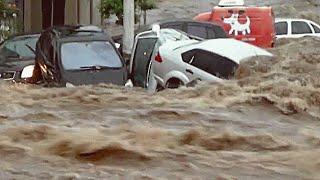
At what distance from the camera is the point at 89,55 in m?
15.7

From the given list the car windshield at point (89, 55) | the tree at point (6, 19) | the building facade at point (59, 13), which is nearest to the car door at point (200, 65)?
the car windshield at point (89, 55)

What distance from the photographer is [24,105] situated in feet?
36.5

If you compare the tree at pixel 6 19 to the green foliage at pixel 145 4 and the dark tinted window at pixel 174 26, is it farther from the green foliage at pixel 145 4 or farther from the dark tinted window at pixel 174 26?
the green foliage at pixel 145 4

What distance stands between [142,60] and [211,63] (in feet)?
9.16

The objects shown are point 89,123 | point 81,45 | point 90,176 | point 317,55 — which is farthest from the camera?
point 81,45

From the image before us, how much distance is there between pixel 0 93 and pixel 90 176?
5.92m

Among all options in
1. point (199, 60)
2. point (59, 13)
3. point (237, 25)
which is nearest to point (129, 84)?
point (199, 60)

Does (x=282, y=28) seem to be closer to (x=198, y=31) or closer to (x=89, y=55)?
(x=198, y=31)

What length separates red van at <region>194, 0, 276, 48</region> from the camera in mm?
21812

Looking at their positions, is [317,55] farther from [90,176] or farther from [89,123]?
[90,176]

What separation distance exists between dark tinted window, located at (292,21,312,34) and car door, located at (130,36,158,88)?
9764mm

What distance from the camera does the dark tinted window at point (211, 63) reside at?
525 inches

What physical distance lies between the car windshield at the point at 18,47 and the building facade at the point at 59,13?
10.6 meters

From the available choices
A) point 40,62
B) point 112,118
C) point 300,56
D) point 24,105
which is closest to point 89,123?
point 112,118
